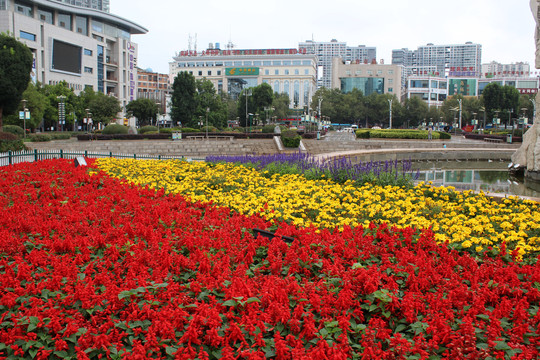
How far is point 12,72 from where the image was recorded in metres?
26.5

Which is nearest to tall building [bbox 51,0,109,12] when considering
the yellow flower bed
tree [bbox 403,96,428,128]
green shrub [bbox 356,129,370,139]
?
tree [bbox 403,96,428,128]

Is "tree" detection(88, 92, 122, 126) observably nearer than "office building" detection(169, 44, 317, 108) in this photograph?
Yes

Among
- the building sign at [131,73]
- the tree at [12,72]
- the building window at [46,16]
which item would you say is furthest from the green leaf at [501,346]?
the building sign at [131,73]

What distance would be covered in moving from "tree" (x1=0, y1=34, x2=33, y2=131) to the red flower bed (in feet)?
79.7

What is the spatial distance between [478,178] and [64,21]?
210ft

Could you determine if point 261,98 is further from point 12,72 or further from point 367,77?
point 367,77

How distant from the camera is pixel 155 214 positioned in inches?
250

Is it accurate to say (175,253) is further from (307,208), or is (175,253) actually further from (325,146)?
(325,146)

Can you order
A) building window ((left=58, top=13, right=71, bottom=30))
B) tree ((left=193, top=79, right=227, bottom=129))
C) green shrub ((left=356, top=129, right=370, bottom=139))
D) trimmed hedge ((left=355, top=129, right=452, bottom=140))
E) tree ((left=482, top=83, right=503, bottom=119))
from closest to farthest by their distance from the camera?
trimmed hedge ((left=355, top=129, right=452, bottom=140)), green shrub ((left=356, top=129, right=370, bottom=139)), tree ((left=193, top=79, right=227, bottom=129)), tree ((left=482, top=83, right=503, bottom=119)), building window ((left=58, top=13, right=71, bottom=30))

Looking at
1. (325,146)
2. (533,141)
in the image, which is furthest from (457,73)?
(533,141)

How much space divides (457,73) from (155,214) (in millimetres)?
119625

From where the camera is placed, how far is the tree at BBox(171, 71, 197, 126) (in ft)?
168

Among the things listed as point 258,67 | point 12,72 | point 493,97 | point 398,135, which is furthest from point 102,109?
point 258,67

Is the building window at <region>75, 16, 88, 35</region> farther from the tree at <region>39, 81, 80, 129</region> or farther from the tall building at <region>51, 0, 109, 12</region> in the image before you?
the tall building at <region>51, 0, 109, 12</region>
